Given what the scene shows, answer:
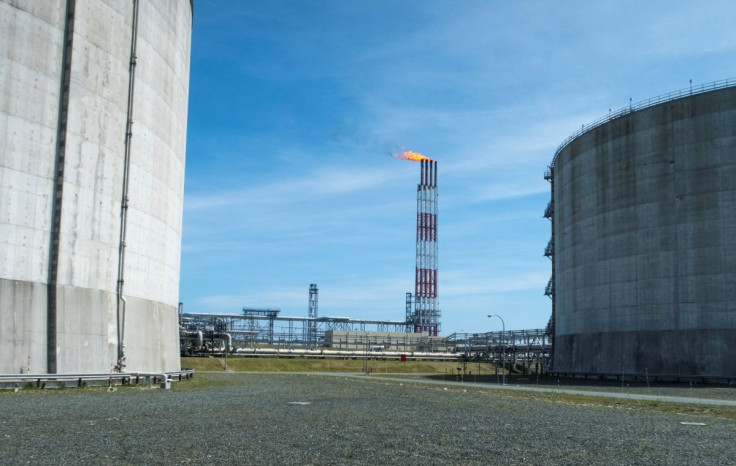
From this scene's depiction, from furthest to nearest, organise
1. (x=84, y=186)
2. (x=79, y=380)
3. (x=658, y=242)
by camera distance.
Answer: (x=658, y=242) → (x=84, y=186) → (x=79, y=380)

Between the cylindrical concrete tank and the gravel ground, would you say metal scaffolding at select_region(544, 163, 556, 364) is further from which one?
the gravel ground

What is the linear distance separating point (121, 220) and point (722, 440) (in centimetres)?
3016

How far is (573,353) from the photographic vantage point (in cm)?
6706

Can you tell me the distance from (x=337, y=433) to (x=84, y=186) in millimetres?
23198

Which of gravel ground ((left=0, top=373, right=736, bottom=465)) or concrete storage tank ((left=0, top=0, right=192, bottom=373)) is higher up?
concrete storage tank ((left=0, top=0, right=192, bottom=373))

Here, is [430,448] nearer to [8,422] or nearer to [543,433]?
[543,433]

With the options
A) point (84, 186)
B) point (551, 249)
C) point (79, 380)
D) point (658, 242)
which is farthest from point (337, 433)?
point (551, 249)

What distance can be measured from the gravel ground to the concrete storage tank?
640cm

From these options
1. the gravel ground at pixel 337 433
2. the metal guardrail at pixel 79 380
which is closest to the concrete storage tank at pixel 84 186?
the metal guardrail at pixel 79 380

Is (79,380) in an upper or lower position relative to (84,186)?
lower

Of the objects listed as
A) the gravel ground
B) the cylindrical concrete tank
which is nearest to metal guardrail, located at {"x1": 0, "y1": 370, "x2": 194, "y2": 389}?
the gravel ground

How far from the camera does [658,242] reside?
57500 millimetres

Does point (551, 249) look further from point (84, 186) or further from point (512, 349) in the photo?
point (84, 186)

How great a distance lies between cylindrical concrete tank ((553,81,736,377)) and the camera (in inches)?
2108
